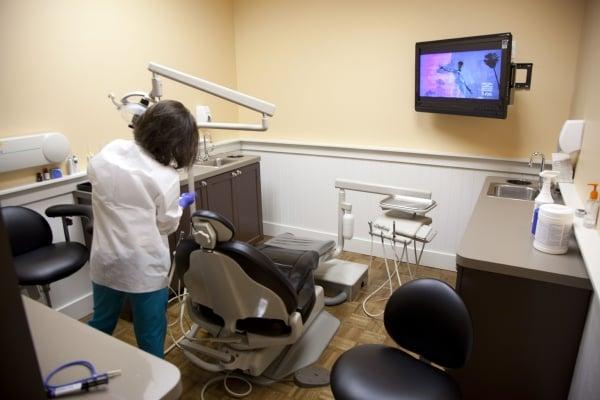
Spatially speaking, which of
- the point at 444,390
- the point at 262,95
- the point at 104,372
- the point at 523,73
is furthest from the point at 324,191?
the point at 104,372

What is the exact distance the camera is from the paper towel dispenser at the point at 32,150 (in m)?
2.24

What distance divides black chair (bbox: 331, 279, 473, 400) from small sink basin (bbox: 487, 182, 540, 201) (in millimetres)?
1340

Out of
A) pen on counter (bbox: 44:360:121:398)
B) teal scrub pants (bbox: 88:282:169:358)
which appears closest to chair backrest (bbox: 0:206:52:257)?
teal scrub pants (bbox: 88:282:169:358)

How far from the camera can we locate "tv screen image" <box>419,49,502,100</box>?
8.32 ft

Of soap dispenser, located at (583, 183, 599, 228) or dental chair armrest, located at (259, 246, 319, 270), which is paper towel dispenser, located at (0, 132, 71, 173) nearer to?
dental chair armrest, located at (259, 246, 319, 270)

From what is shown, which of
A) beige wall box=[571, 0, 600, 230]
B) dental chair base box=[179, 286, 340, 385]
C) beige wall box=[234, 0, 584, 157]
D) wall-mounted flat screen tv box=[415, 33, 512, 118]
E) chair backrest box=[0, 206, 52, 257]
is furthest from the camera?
beige wall box=[234, 0, 584, 157]

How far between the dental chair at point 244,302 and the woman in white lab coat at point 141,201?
0.16 m

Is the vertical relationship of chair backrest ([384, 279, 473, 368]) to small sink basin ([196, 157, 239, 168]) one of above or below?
below

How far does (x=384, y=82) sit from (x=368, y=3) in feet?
1.94

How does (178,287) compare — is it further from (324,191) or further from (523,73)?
(523,73)

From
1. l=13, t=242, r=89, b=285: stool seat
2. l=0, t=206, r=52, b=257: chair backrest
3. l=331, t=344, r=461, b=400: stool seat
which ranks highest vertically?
l=0, t=206, r=52, b=257: chair backrest

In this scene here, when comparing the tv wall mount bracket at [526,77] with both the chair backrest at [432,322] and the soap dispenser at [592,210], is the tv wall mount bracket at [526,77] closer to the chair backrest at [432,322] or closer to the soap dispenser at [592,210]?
the soap dispenser at [592,210]

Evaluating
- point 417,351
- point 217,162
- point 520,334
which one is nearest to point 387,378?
point 417,351

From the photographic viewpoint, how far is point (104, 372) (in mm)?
927
